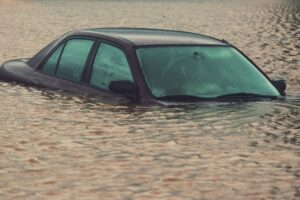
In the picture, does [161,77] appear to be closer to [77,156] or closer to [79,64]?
[79,64]

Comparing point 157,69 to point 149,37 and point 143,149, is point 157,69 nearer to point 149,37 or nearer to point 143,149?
point 149,37

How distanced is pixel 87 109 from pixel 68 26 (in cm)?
2277

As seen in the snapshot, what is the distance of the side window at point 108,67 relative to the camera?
947 centimetres

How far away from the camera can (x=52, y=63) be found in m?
10.8

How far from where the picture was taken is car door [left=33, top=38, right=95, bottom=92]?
396 inches

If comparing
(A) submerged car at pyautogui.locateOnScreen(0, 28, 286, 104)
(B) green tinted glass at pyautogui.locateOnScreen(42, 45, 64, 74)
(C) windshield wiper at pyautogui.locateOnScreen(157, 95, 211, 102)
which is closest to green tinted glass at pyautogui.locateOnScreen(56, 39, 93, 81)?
(A) submerged car at pyautogui.locateOnScreen(0, 28, 286, 104)

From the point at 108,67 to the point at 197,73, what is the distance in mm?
991

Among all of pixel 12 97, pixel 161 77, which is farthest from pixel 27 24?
pixel 161 77

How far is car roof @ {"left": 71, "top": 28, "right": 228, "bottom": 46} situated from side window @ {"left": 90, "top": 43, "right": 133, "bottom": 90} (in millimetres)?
147

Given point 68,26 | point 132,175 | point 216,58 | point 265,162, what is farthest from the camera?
point 68,26

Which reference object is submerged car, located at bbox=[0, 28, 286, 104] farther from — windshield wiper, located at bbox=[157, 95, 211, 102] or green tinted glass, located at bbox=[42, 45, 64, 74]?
green tinted glass, located at bbox=[42, 45, 64, 74]

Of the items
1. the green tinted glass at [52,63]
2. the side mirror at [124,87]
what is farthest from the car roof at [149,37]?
the side mirror at [124,87]

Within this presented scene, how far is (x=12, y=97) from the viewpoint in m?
11.1

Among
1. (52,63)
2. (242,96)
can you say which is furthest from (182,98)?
(52,63)
